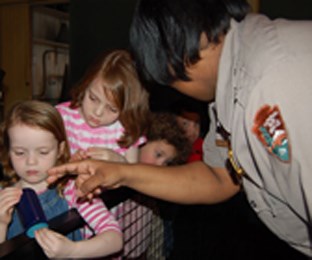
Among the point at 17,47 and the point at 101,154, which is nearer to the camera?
the point at 101,154

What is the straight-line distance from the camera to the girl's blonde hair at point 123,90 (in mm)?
1234

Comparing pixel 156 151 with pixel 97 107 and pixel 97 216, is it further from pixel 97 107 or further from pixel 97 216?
pixel 97 216

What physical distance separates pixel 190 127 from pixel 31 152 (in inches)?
35.4

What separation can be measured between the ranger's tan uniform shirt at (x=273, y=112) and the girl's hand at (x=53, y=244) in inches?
16.9

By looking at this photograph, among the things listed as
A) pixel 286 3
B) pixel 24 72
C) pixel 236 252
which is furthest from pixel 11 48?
pixel 236 252

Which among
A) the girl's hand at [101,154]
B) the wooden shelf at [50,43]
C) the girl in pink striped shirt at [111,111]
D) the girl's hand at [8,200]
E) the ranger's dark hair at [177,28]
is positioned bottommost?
the girl's hand at [8,200]

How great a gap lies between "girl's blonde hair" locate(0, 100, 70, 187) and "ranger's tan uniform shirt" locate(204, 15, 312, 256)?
546 millimetres

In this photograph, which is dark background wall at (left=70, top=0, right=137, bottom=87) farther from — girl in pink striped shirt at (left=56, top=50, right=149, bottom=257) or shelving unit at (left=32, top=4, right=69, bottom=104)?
shelving unit at (left=32, top=4, right=69, bottom=104)

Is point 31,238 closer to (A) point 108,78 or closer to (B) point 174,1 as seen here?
(B) point 174,1

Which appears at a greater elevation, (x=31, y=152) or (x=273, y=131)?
(x=273, y=131)

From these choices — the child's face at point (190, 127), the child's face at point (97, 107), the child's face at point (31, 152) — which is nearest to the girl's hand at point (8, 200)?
the child's face at point (31, 152)

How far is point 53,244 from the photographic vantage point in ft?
2.50

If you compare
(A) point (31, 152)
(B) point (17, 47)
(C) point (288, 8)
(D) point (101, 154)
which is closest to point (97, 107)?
(D) point (101, 154)

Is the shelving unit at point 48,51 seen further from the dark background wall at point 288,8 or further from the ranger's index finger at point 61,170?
the ranger's index finger at point 61,170
